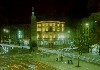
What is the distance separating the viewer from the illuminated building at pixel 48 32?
10750cm

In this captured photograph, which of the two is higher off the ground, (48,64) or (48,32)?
(48,32)

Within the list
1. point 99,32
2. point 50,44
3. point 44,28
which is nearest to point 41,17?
point 44,28

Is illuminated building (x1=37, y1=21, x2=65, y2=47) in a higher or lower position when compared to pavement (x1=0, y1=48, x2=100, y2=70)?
higher

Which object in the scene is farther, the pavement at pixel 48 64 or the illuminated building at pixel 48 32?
the illuminated building at pixel 48 32

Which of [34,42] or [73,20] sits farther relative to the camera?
[73,20]

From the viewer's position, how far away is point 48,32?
10806 centimetres

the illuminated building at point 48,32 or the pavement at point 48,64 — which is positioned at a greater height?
the illuminated building at point 48,32

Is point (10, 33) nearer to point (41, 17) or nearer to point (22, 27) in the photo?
point (22, 27)

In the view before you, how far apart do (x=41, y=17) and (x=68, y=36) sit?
1755cm

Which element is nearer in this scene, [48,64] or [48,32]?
[48,64]

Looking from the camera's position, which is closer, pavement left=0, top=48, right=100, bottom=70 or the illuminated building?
pavement left=0, top=48, right=100, bottom=70

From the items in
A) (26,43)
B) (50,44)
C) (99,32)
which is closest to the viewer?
(99,32)

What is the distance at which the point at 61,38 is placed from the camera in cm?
11069

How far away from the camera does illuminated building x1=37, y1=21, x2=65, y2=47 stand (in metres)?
108
